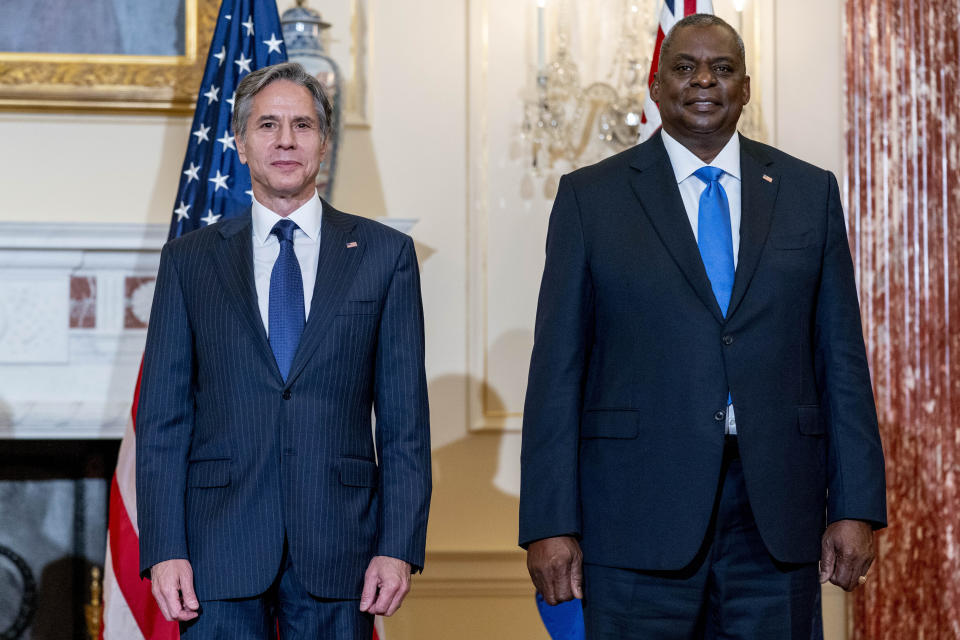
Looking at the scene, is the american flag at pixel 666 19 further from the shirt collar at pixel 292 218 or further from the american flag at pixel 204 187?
the shirt collar at pixel 292 218

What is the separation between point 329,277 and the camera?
7.05 ft

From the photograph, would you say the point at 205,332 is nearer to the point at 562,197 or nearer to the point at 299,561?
the point at 299,561

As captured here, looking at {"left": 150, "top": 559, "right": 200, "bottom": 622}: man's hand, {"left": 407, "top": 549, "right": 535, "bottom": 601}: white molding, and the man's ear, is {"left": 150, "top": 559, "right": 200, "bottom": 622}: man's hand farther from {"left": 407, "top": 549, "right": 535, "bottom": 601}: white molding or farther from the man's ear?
{"left": 407, "top": 549, "right": 535, "bottom": 601}: white molding

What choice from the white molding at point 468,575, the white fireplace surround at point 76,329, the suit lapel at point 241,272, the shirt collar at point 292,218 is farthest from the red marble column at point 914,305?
the suit lapel at point 241,272

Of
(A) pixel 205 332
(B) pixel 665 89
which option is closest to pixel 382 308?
(A) pixel 205 332

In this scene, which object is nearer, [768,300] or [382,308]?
[768,300]

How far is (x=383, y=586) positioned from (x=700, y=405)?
2.12 feet

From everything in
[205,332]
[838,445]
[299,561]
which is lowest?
[299,561]

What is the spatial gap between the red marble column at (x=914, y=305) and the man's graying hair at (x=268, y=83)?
233 cm

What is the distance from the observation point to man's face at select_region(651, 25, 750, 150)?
213cm

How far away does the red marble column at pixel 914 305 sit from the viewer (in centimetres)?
393

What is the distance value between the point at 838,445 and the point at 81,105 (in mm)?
2878

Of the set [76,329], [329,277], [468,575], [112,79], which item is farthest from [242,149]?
[468,575]

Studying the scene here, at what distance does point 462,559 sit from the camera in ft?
12.8
